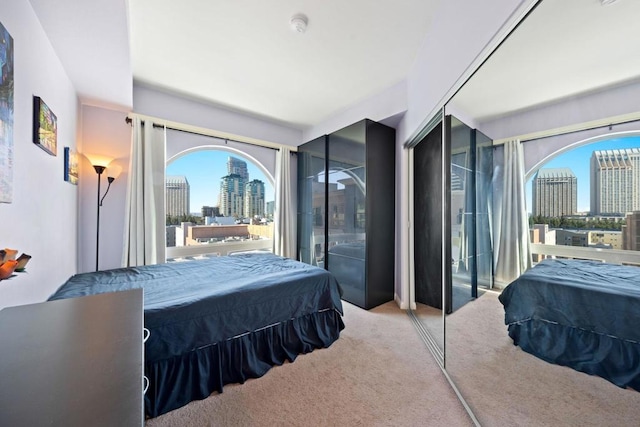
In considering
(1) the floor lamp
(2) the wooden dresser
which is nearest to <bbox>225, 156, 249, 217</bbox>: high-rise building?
(1) the floor lamp

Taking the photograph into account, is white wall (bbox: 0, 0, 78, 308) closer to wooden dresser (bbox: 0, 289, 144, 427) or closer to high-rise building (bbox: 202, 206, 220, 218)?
wooden dresser (bbox: 0, 289, 144, 427)

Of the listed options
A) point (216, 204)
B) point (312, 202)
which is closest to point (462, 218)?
point (312, 202)

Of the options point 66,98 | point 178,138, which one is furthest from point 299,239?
point 66,98

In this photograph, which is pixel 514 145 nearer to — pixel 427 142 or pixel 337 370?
pixel 427 142

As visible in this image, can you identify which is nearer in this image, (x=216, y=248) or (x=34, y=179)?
(x=34, y=179)

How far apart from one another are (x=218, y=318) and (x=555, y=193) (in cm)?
206

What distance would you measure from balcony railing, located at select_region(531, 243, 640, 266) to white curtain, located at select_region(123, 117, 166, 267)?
11.8 feet

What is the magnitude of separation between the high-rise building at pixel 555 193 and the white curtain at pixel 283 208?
3.35 meters

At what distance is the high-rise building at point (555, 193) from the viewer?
1015 millimetres

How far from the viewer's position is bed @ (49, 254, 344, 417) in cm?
146

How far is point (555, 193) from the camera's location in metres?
1.09

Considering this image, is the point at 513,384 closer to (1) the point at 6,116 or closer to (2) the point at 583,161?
(2) the point at 583,161

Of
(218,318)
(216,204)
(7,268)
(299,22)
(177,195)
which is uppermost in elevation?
(299,22)

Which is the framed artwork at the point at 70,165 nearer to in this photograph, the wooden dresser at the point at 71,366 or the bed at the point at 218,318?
the bed at the point at 218,318
